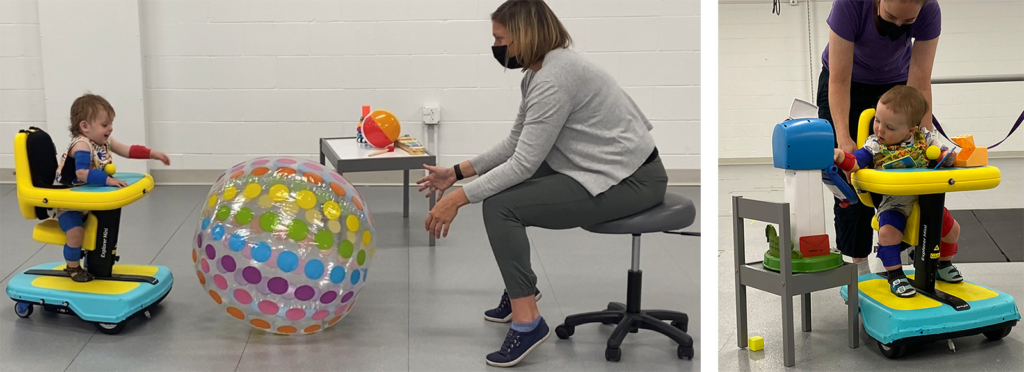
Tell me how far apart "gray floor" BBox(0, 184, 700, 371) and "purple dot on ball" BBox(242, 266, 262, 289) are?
26 cm

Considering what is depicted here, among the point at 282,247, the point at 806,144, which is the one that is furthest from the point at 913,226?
the point at 282,247

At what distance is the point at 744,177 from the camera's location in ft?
21.5

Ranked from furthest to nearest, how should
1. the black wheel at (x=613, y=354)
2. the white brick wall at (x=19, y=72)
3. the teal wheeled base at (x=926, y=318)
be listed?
the white brick wall at (x=19, y=72) < the black wheel at (x=613, y=354) < the teal wheeled base at (x=926, y=318)

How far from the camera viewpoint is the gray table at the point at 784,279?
7.73 feet

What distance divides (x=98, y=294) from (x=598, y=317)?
1.61 m

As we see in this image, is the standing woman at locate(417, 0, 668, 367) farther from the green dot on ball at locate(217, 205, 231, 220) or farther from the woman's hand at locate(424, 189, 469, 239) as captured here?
the green dot on ball at locate(217, 205, 231, 220)

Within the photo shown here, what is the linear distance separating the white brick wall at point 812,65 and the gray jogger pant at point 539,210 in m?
4.82

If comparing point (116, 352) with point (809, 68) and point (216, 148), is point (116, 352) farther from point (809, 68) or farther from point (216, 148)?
point (809, 68)

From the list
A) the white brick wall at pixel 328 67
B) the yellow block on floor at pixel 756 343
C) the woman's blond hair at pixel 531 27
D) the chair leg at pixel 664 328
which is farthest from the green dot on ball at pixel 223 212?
the white brick wall at pixel 328 67

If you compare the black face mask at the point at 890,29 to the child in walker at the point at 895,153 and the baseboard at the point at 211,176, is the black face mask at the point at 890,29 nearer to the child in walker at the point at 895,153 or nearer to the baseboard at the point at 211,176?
the child in walker at the point at 895,153

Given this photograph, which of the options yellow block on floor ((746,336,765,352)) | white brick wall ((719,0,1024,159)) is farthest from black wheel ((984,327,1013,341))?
Result: white brick wall ((719,0,1024,159))

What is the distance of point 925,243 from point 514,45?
1.39m

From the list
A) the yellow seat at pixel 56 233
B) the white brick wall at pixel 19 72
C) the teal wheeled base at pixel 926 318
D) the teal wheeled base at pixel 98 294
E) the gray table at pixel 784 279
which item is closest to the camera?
the gray table at pixel 784 279

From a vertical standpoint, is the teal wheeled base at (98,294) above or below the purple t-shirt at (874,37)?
below
